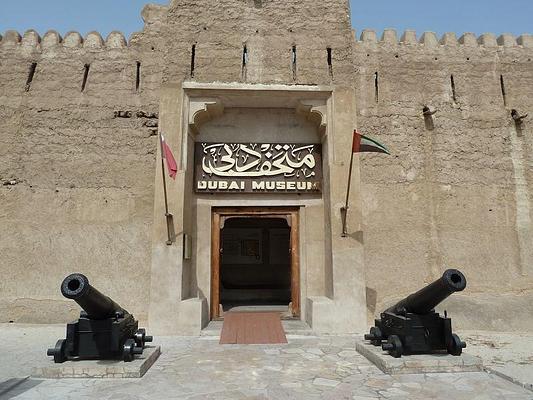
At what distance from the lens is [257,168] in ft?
29.1

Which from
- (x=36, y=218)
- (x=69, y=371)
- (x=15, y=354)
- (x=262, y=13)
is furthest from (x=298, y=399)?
(x=262, y=13)

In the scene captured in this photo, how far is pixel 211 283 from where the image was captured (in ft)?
27.9

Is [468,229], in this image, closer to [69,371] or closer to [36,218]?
[69,371]

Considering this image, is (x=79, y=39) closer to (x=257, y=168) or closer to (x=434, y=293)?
(x=257, y=168)

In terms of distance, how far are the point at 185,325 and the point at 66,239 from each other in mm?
3207

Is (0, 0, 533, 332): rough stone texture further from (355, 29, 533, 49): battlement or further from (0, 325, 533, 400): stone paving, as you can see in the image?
(0, 325, 533, 400): stone paving

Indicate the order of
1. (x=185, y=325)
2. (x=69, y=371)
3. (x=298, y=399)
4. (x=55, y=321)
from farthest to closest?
1. (x=55, y=321)
2. (x=185, y=325)
3. (x=69, y=371)
4. (x=298, y=399)

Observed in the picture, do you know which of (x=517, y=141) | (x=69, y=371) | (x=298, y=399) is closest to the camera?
(x=298, y=399)

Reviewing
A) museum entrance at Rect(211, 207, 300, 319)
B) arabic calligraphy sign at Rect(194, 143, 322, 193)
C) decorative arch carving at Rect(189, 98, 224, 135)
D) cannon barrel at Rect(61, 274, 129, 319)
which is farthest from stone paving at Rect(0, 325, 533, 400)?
museum entrance at Rect(211, 207, 300, 319)

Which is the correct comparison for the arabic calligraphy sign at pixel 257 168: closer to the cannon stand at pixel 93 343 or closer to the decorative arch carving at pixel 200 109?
the decorative arch carving at pixel 200 109

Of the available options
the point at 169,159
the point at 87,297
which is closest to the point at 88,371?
the point at 87,297

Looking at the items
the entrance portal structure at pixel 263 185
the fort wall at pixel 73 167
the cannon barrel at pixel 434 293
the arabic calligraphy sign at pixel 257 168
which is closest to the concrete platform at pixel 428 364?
the cannon barrel at pixel 434 293

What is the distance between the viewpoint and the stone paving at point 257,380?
14.0ft

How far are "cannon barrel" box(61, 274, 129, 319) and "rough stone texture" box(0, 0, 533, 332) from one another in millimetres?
2698
